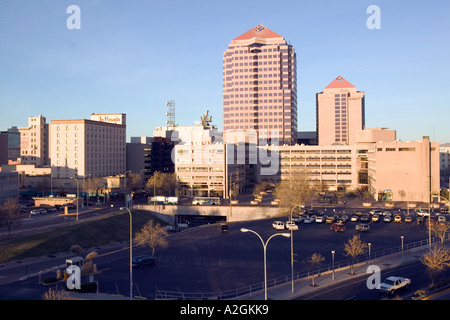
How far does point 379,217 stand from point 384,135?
54.8 m

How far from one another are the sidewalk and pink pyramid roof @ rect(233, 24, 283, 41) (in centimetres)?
10621

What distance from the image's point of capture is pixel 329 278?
101ft

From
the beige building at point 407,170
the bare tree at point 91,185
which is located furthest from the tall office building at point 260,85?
the bare tree at point 91,185

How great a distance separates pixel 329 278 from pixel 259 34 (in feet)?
378

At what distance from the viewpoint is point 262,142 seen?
130 m

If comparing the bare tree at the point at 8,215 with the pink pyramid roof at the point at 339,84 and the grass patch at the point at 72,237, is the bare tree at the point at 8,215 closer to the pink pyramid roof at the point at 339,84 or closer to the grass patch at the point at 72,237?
the grass patch at the point at 72,237

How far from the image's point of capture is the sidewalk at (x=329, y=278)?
26.7 m

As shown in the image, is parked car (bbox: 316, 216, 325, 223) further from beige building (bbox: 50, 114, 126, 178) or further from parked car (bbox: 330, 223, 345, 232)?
beige building (bbox: 50, 114, 126, 178)

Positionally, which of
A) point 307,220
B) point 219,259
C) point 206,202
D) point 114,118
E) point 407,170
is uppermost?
point 114,118

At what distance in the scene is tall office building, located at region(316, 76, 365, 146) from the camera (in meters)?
175

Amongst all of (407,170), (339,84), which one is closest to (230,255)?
(407,170)

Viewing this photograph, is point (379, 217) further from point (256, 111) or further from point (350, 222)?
point (256, 111)

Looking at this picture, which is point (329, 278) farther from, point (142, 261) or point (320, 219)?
point (320, 219)
